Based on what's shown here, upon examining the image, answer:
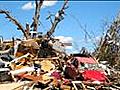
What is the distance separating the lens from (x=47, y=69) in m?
9.81

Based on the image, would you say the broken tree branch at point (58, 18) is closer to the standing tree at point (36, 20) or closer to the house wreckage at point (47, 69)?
the standing tree at point (36, 20)

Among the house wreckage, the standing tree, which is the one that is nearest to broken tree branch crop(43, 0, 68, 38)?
the standing tree

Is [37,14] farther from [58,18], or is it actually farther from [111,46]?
[111,46]

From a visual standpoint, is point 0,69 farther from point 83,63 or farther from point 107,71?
point 107,71

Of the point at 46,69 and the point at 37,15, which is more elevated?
the point at 37,15

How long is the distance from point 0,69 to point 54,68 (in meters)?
1.60

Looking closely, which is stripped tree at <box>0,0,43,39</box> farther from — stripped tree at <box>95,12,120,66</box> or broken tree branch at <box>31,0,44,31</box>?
stripped tree at <box>95,12,120,66</box>

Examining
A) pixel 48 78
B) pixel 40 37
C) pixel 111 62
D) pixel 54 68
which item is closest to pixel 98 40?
pixel 111 62

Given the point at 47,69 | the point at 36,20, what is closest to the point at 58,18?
the point at 36,20

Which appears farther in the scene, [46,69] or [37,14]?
[37,14]

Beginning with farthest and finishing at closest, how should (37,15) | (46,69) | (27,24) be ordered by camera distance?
(37,15) → (27,24) → (46,69)

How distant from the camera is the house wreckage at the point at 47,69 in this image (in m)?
9.07

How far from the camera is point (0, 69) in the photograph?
9086 mm

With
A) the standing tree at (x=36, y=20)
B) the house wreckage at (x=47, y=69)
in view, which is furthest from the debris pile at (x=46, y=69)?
the standing tree at (x=36, y=20)
